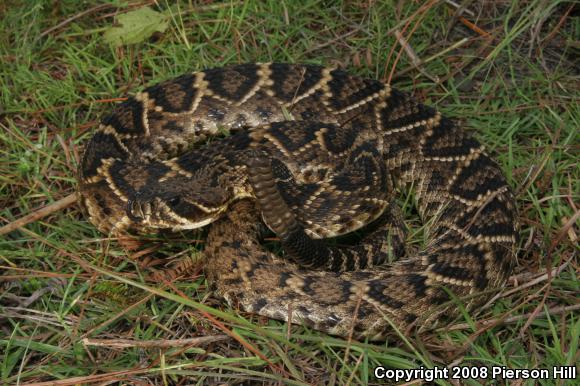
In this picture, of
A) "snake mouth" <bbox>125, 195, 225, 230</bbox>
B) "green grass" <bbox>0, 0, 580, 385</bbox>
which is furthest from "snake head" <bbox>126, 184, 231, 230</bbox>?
"green grass" <bbox>0, 0, 580, 385</bbox>

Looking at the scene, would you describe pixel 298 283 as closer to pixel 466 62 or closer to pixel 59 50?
pixel 466 62

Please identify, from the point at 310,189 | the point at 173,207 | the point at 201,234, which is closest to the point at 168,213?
the point at 173,207

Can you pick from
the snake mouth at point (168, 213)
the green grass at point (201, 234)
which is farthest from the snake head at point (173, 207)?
the green grass at point (201, 234)

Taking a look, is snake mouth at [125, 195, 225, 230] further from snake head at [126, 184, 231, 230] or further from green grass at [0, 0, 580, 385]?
green grass at [0, 0, 580, 385]

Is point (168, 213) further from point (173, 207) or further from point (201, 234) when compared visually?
point (201, 234)

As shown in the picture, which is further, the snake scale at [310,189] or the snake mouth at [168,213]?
the snake mouth at [168,213]

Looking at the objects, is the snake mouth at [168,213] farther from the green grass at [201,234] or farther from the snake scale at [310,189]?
the green grass at [201,234]
